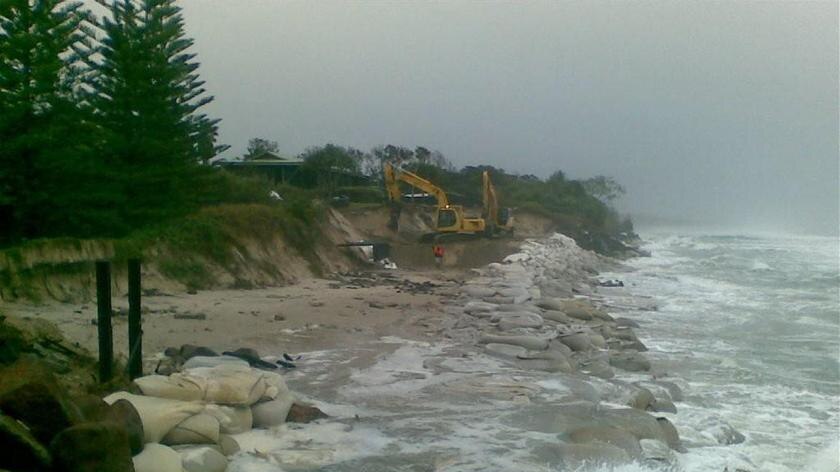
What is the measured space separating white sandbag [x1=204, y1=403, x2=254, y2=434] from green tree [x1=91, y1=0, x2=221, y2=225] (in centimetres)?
255

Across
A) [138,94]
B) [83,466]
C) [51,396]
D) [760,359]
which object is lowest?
[760,359]

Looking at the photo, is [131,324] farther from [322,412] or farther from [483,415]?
[483,415]

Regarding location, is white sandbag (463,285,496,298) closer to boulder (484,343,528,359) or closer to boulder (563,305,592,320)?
boulder (563,305,592,320)

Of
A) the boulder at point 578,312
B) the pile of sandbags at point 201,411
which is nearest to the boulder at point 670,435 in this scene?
the pile of sandbags at point 201,411

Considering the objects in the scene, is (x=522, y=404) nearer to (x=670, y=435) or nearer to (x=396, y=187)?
(x=670, y=435)

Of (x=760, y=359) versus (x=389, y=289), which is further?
(x=389, y=289)

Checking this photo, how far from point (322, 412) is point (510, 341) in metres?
6.34

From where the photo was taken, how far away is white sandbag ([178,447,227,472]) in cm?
613

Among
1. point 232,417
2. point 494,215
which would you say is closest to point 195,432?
point 232,417

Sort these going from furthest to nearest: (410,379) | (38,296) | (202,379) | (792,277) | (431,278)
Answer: (792,277) → (431,278) → (410,379) → (38,296) → (202,379)

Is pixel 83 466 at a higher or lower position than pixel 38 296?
lower

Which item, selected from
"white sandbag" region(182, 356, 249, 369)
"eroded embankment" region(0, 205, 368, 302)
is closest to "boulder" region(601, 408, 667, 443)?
"white sandbag" region(182, 356, 249, 369)

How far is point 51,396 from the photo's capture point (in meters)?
5.24

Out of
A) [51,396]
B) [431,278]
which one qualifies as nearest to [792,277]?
[431,278]
